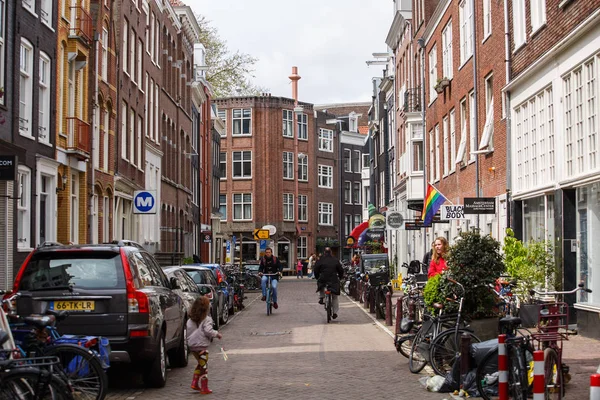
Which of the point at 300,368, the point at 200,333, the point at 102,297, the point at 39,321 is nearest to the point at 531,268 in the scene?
the point at 300,368

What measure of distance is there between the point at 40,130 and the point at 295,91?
197 feet

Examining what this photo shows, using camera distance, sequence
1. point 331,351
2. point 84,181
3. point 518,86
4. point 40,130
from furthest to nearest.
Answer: point 84,181
point 40,130
point 518,86
point 331,351

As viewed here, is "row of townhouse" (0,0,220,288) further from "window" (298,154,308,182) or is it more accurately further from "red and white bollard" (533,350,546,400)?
"window" (298,154,308,182)

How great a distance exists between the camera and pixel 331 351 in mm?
15688

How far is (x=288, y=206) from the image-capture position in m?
81.5

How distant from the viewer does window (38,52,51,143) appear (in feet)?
78.9

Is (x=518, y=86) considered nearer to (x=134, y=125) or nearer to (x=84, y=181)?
(x=84, y=181)

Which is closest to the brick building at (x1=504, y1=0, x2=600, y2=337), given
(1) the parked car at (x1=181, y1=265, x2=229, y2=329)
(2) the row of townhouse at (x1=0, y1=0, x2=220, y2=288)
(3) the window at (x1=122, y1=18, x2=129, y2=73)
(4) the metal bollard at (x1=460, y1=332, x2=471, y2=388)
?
(4) the metal bollard at (x1=460, y1=332, x2=471, y2=388)

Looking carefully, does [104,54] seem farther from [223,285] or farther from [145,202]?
[223,285]

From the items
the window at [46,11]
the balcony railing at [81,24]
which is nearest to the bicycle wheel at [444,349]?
the window at [46,11]

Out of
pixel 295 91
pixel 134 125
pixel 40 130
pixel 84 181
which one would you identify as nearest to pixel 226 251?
pixel 295 91

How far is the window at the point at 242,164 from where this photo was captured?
80125mm

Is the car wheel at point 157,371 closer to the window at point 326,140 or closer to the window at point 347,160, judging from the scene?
the window at point 326,140

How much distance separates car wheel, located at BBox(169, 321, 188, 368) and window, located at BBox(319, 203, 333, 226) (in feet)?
235
